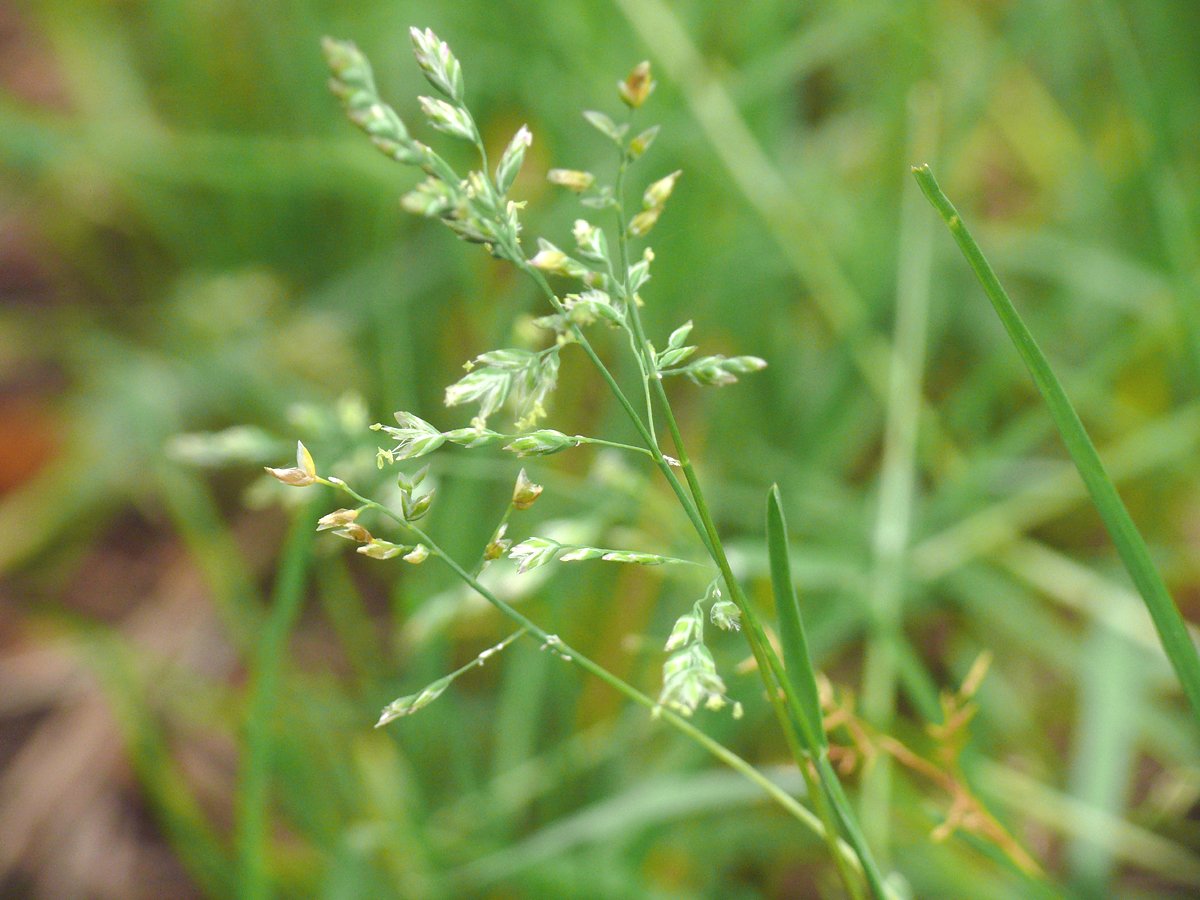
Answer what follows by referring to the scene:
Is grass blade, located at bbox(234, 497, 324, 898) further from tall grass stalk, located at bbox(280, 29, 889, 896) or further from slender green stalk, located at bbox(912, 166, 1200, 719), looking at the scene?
slender green stalk, located at bbox(912, 166, 1200, 719)

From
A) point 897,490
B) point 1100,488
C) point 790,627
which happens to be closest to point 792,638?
point 790,627

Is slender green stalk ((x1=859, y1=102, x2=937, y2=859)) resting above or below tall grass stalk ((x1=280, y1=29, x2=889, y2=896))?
below

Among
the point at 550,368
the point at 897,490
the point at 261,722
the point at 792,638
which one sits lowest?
the point at 897,490

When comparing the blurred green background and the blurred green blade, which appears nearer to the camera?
the blurred green blade

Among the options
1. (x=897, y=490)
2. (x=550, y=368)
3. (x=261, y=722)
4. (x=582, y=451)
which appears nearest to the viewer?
(x=550, y=368)

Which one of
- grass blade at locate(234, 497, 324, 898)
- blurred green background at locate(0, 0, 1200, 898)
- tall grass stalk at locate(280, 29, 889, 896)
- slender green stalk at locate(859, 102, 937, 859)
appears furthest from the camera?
blurred green background at locate(0, 0, 1200, 898)

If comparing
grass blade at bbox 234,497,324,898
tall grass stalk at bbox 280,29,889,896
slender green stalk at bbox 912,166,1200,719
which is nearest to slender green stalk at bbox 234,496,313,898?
grass blade at bbox 234,497,324,898

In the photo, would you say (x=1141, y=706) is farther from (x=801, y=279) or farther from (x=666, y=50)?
(x=666, y=50)

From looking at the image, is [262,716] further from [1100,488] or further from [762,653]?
[1100,488]
